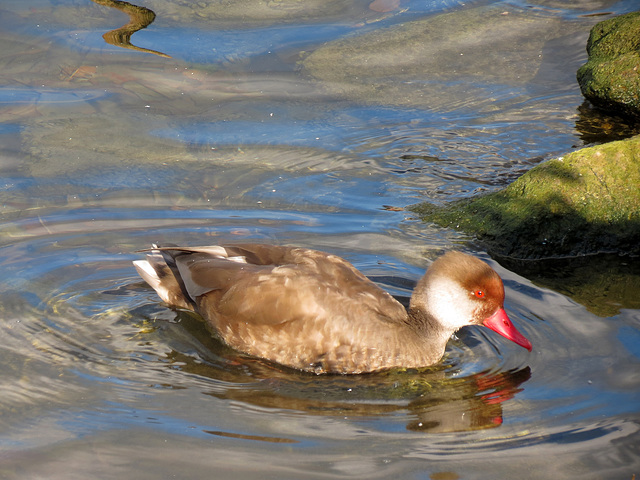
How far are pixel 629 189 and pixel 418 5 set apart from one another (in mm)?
6169

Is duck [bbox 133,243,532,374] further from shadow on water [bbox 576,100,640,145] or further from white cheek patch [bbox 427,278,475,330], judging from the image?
shadow on water [bbox 576,100,640,145]

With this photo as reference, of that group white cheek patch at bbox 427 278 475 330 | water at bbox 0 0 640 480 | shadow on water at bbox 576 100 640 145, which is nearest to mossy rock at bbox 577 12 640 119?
shadow on water at bbox 576 100 640 145

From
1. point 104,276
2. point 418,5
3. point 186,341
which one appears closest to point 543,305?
point 186,341

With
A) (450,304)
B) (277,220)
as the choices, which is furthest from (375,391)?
(277,220)

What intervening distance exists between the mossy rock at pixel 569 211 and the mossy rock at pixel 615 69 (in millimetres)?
1938

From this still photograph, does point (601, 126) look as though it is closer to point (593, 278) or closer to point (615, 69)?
point (615, 69)

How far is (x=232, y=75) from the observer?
10.0 meters

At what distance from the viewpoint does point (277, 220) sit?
713 centimetres

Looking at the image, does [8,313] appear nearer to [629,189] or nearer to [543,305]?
[543,305]

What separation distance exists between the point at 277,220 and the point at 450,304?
2.19m

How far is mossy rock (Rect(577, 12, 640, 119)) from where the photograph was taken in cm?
887

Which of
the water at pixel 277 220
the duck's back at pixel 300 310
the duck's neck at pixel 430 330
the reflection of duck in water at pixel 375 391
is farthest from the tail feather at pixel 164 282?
the duck's neck at pixel 430 330

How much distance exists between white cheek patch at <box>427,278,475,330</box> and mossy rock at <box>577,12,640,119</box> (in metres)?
4.61

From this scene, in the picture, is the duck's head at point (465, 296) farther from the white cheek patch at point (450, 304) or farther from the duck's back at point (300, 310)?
the duck's back at point (300, 310)
